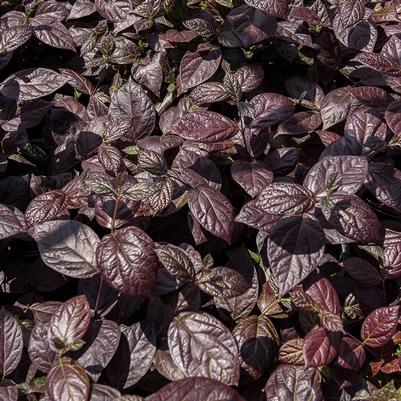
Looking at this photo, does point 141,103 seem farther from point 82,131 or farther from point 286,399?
point 286,399

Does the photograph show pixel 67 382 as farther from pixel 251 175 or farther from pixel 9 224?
pixel 251 175

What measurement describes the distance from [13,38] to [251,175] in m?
0.97

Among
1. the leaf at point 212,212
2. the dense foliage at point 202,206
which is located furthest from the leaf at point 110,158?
the leaf at point 212,212

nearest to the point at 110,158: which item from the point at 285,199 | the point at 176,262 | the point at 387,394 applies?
the point at 176,262

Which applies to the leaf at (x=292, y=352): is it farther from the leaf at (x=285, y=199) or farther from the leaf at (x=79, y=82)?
the leaf at (x=79, y=82)

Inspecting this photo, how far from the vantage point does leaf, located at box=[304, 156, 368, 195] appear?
1.63m

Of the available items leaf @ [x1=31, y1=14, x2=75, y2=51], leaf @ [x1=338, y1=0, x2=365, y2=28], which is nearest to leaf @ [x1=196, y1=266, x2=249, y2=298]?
leaf @ [x1=338, y1=0, x2=365, y2=28]

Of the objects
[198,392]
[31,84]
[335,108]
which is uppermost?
[31,84]

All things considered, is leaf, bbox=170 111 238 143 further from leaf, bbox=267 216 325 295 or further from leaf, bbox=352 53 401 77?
leaf, bbox=352 53 401 77

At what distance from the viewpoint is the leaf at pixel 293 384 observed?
1.56 m

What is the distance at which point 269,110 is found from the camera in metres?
1.96

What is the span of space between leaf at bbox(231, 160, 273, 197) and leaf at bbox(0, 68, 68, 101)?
0.71 metres

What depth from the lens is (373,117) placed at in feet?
6.36

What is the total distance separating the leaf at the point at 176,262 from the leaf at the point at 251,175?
0.31 metres
